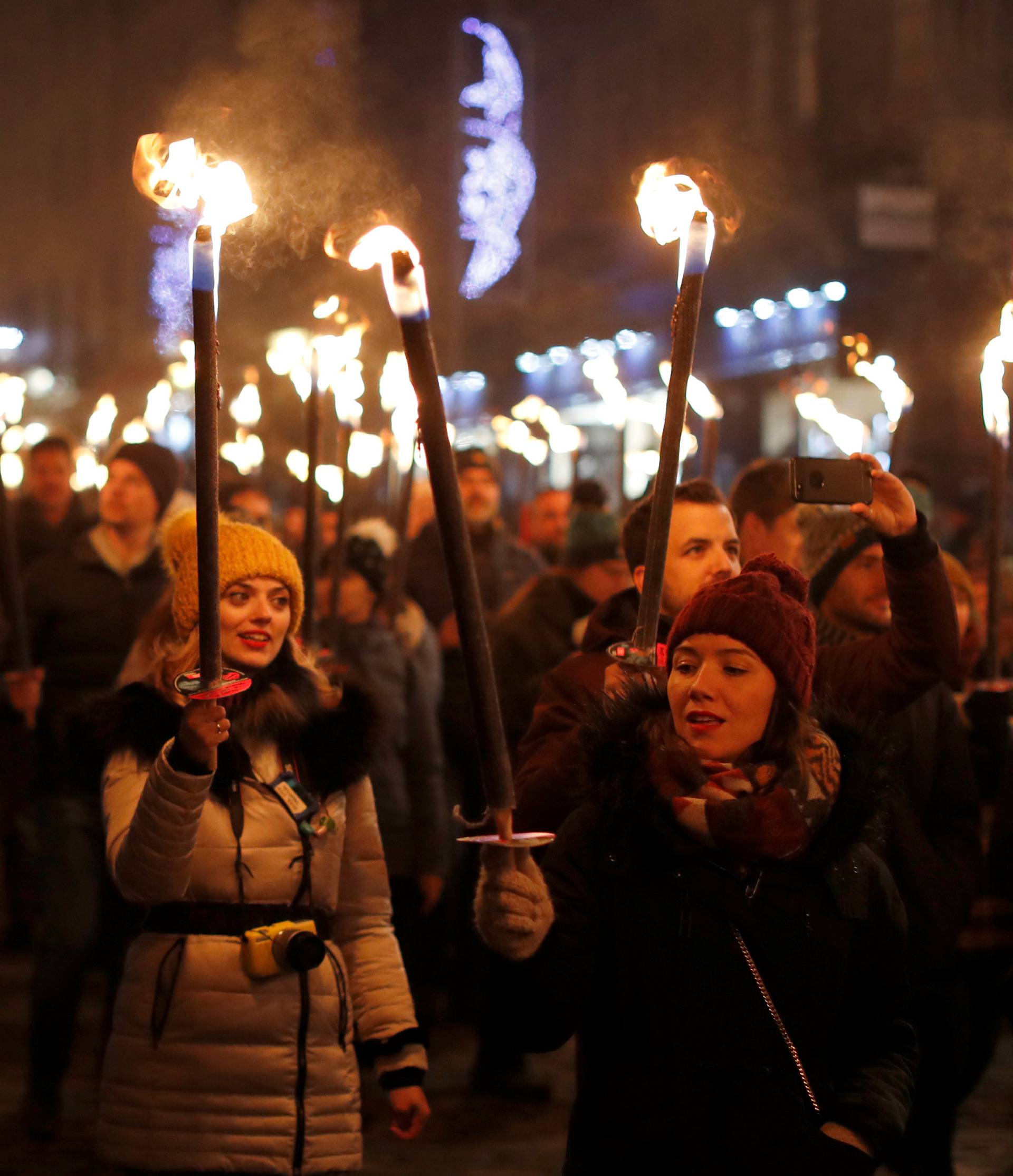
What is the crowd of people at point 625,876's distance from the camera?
250 centimetres

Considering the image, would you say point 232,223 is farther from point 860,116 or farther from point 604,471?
point 604,471

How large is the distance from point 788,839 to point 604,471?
20.0 m

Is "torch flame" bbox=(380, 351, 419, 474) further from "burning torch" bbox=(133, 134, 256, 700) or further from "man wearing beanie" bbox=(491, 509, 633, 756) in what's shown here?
"burning torch" bbox=(133, 134, 256, 700)

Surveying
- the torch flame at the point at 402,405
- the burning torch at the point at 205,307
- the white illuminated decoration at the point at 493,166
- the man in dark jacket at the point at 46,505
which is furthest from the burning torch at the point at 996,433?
the white illuminated decoration at the point at 493,166

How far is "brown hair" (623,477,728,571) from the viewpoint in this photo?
386 centimetres

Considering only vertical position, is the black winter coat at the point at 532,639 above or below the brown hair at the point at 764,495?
below

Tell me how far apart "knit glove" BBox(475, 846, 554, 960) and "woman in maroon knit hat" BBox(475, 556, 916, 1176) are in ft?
0.26

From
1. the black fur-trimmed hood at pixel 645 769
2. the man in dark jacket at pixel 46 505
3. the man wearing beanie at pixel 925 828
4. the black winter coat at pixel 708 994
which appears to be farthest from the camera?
the man in dark jacket at pixel 46 505

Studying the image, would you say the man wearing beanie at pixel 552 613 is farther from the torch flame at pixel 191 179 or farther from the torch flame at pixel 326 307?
the torch flame at pixel 191 179

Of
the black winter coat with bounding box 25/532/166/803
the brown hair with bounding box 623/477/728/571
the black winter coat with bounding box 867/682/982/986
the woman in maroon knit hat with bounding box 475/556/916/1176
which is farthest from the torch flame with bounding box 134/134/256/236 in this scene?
the black winter coat with bounding box 25/532/166/803

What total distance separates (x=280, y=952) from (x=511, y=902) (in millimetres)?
1024

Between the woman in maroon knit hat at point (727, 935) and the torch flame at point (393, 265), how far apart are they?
864 millimetres

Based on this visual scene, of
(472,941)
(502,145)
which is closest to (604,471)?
(502,145)

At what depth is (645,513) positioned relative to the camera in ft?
13.2
